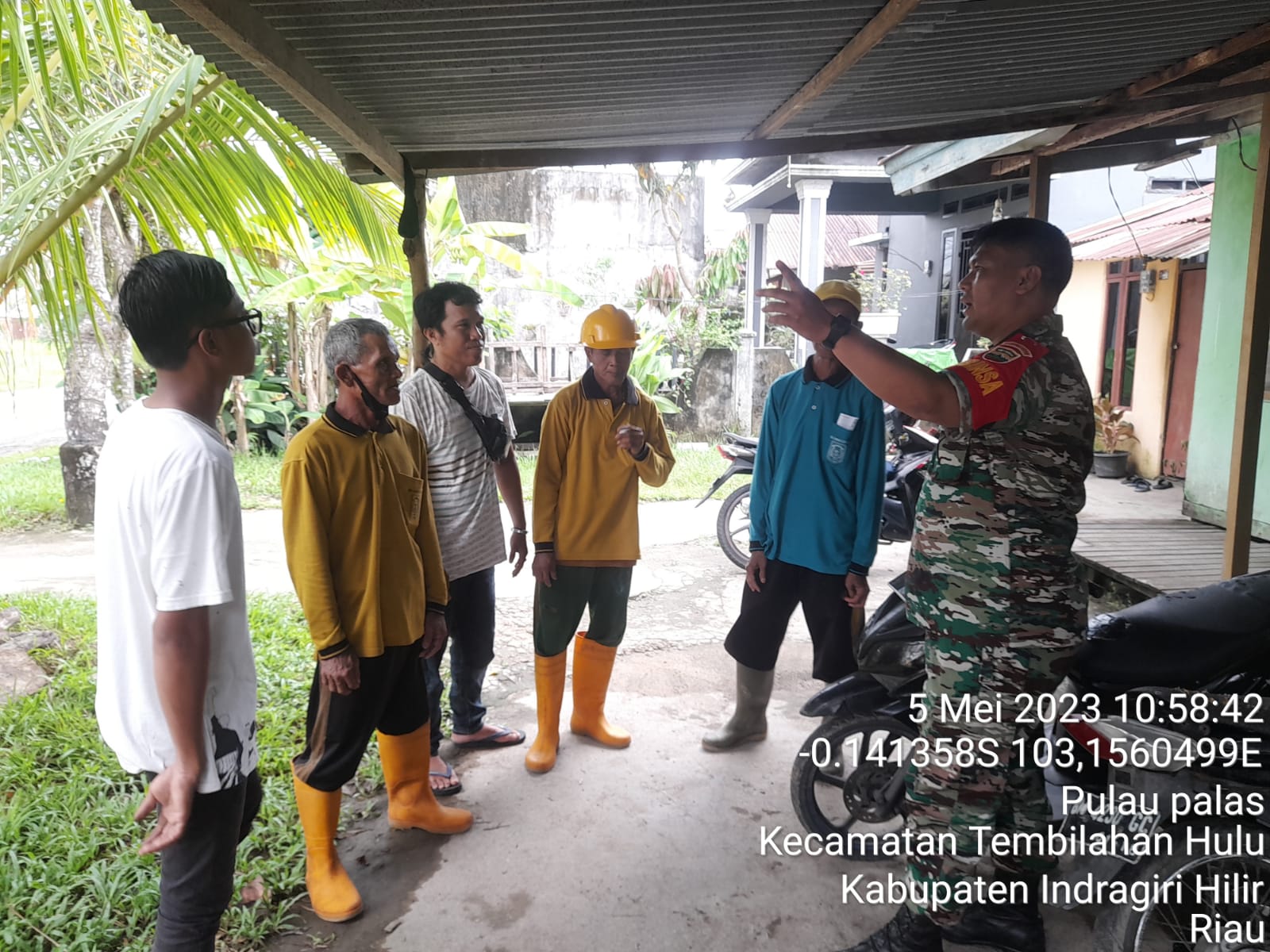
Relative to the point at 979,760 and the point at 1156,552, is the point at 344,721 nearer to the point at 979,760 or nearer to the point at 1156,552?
the point at 979,760

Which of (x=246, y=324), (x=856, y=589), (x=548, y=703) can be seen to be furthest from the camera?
(x=548, y=703)

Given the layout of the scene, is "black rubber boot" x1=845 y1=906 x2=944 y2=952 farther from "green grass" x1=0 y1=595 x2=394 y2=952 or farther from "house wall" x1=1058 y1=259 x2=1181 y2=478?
"house wall" x1=1058 y1=259 x2=1181 y2=478

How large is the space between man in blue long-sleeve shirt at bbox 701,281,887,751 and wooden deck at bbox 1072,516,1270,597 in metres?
2.26

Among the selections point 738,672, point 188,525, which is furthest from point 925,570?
point 188,525

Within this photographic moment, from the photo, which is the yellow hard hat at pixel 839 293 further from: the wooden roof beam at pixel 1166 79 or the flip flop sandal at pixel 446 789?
the flip flop sandal at pixel 446 789

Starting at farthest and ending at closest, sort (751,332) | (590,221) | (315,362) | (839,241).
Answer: (839,241) < (590,221) < (751,332) < (315,362)

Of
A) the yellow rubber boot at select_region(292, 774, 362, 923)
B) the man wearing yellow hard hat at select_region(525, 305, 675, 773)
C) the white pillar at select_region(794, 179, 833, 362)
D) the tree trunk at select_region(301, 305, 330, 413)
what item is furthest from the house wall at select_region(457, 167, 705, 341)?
the yellow rubber boot at select_region(292, 774, 362, 923)

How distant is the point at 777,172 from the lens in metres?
10.7

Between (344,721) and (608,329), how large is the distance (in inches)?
65.8

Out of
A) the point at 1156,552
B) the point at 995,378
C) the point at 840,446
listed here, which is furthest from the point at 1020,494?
the point at 1156,552

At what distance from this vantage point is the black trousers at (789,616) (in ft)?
10.5

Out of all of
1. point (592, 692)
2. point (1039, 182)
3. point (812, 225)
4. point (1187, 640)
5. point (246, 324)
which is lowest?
point (592, 692)

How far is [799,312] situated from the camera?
6.81ft

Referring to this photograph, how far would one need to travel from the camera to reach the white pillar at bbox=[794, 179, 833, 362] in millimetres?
10406
